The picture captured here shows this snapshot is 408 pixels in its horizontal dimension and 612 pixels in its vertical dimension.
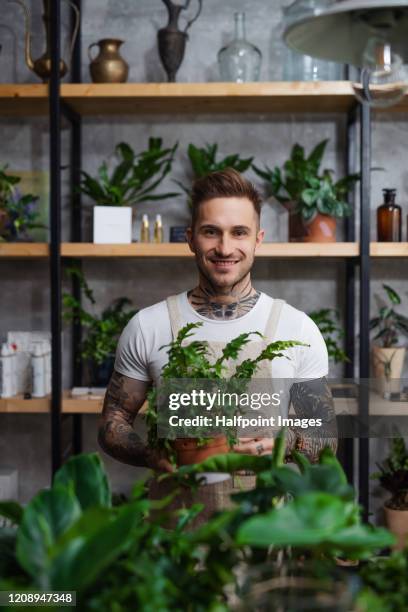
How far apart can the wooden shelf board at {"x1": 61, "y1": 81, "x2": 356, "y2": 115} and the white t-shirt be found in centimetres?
110

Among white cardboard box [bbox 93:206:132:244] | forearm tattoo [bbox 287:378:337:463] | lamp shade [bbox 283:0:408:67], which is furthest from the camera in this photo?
white cardboard box [bbox 93:206:132:244]

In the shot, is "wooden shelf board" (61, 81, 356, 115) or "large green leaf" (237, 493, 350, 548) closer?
"large green leaf" (237, 493, 350, 548)

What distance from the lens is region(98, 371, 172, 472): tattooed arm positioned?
1.60 meters

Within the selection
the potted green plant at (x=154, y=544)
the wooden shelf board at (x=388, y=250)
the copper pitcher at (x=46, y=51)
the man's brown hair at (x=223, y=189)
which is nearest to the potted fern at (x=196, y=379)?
the potted green plant at (x=154, y=544)

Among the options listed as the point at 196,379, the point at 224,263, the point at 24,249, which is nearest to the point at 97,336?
the point at 24,249

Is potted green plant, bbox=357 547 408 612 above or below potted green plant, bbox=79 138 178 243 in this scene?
below

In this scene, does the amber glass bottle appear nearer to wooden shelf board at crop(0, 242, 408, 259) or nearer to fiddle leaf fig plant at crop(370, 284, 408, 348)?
wooden shelf board at crop(0, 242, 408, 259)

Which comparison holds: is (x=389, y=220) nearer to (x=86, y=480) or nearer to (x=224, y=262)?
(x=224, y=262)

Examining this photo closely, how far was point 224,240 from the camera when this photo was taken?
1.73 metres

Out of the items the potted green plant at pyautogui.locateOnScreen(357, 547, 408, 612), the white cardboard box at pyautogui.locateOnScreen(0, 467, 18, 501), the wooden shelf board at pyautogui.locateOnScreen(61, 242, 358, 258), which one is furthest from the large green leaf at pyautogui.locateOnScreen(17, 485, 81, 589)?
the white cardboard box at pyautogui.locateOnScreen(0, 467, 18, 501)

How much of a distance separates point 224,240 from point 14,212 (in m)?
1.33

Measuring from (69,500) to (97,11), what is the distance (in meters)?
2.76

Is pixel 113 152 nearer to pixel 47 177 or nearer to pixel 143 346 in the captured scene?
pixel 47 177

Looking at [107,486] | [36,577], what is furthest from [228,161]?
[36,577]
